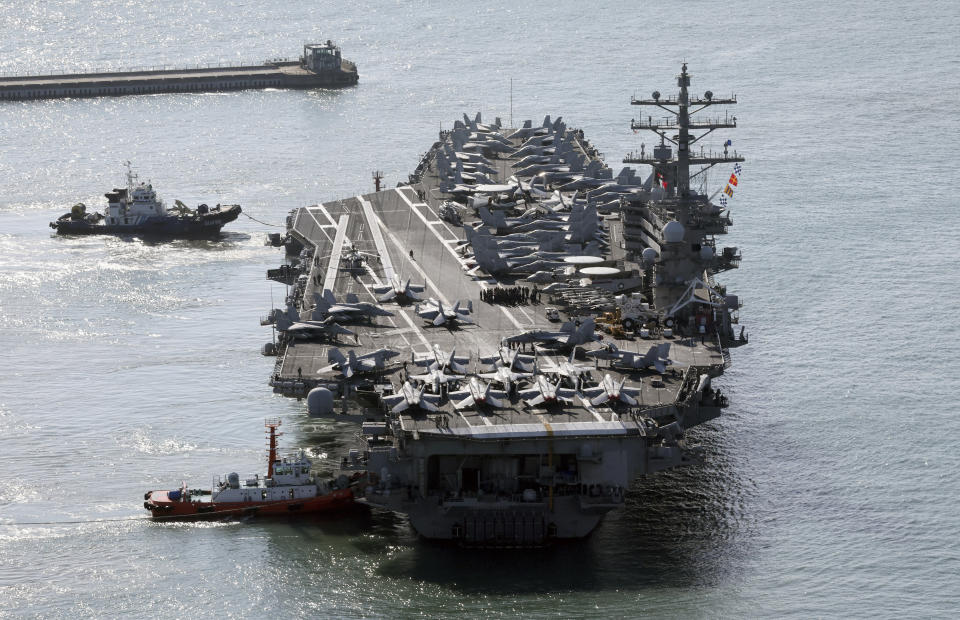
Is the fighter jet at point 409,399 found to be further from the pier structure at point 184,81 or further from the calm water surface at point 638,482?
the pier structure at point 184,81

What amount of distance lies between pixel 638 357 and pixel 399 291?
12.8 metres

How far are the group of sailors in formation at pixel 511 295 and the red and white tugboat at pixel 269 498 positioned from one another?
14.0 m

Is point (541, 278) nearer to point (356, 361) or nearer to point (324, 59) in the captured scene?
point (356, 361)

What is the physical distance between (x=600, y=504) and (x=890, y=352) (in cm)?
2355

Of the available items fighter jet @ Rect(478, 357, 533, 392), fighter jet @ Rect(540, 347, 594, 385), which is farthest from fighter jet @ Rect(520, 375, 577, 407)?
fighter jet @ Rect(540, 347, 594, 385)

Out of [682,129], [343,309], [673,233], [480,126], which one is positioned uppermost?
[480,126]

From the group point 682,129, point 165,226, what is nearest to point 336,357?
point 682,129

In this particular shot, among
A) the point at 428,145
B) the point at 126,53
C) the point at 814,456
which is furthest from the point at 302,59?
the point at 814,456

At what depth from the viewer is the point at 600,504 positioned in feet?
147

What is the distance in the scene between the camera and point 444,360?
168ft

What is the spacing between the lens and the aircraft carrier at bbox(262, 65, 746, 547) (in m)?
45.3

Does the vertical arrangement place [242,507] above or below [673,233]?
below

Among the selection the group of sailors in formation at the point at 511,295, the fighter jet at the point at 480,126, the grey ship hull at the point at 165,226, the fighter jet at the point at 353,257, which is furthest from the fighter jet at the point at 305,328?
the fighter jet at the point at 480,126

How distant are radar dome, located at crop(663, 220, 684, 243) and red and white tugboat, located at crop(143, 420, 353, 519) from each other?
16.2 m
